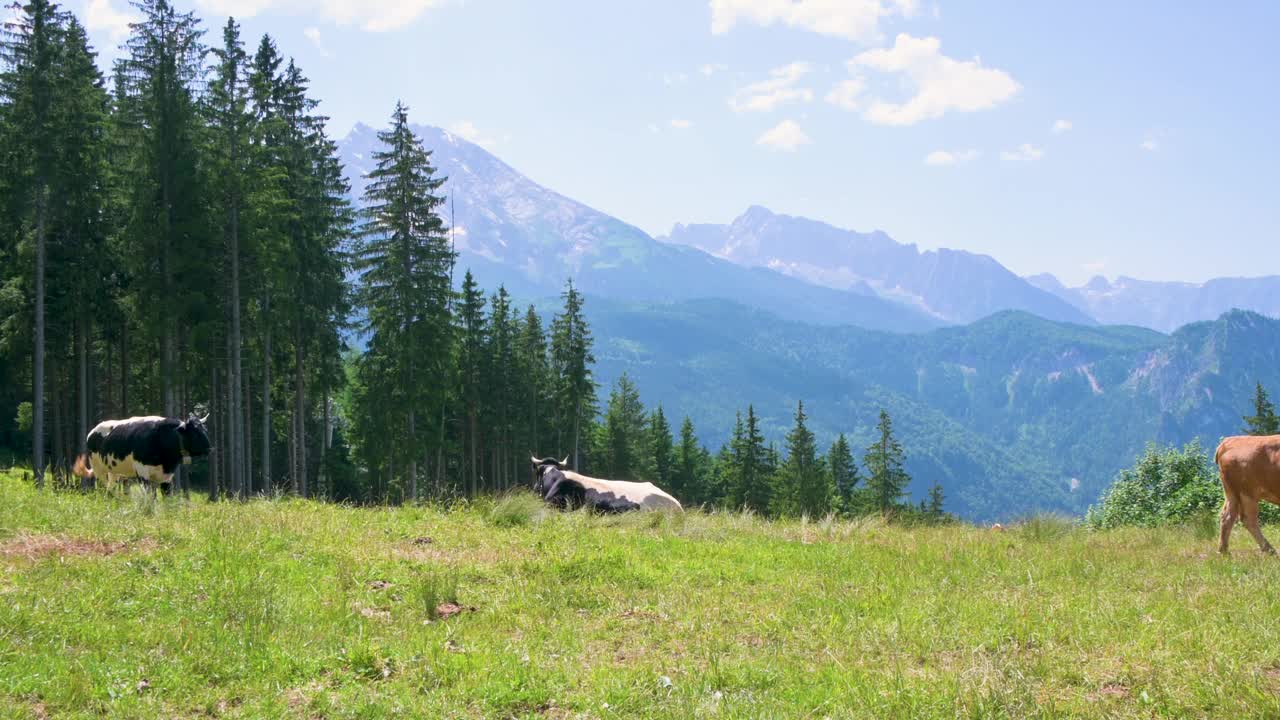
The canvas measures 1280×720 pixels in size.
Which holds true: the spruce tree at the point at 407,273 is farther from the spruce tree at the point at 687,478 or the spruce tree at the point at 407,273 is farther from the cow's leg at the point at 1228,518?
the spruce tree at the point at 687,478

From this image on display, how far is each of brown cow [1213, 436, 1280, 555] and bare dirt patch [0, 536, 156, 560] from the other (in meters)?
15.4

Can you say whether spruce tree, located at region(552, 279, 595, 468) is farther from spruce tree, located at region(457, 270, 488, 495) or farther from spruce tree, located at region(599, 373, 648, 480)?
spruce tree, located at region(599, 373, 648, 480)

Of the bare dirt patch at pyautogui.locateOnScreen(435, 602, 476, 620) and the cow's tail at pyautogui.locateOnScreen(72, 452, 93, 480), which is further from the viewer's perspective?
the cow's tail at pyautogui.locateOnScreen(72, 452, 93, 480)

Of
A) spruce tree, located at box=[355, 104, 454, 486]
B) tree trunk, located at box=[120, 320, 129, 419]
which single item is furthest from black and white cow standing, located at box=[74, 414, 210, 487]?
tree trunk, located at box=[120, 320, 129, 419]

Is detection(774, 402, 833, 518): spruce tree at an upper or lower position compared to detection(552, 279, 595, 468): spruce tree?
lower

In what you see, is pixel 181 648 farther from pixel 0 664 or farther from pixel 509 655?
pixel 509 655

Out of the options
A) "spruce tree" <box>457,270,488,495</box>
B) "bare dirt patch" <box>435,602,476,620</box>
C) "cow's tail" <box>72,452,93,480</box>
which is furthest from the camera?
"spruce tree" <box>457,270,488,495</box>

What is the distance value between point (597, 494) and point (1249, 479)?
40.4ft

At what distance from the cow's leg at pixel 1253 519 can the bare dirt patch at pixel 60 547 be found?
15531 millimetres

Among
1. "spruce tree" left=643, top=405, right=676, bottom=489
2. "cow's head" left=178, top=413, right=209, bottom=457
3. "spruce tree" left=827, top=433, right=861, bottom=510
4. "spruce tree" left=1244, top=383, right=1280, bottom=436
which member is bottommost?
"spruce tree" left=827, top=433, right=861, bottom=510

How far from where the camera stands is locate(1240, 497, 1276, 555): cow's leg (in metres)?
12.5

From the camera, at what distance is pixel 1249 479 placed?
12.7 m

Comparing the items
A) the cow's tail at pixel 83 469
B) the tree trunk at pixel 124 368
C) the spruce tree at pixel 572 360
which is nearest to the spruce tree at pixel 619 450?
the spruce tree at pixel 572 360

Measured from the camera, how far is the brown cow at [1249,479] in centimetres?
1245
